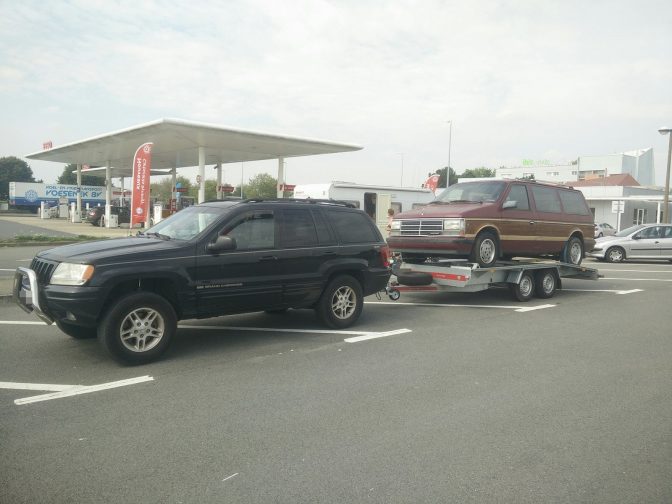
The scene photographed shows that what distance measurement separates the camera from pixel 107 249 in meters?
5.91

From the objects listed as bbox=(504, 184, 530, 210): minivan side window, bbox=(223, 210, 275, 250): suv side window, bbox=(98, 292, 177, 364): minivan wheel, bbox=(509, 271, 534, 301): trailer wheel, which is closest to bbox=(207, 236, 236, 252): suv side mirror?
bbox=(223, 210, 275, 250): suv side window

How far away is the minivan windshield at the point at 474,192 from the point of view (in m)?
10.1

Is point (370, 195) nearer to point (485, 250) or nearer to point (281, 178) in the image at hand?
point (281, 178)

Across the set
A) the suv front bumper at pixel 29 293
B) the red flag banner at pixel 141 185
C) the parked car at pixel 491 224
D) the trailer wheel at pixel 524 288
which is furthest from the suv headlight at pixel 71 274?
the red flag banner at pixel 141 185

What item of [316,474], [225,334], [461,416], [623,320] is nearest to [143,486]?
[316,474]

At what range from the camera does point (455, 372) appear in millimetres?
5770

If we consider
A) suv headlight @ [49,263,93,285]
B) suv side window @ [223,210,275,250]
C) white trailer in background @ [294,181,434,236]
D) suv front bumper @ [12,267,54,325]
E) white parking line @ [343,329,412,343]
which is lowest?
white parking line @ [343,329,412,343]

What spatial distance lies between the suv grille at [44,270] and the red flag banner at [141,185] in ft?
52.4

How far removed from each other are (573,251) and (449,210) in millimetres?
3885

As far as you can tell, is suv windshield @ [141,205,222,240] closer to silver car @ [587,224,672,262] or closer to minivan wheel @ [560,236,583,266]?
minivan wheel @ [560,236,583,266]

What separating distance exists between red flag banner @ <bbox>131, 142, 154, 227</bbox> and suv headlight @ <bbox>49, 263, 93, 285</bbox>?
647 inches

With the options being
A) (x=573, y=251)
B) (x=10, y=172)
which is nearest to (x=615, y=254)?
(x=573, y=251)

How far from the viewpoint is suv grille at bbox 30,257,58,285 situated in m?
5.71

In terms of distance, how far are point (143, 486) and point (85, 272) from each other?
9.41 feet
